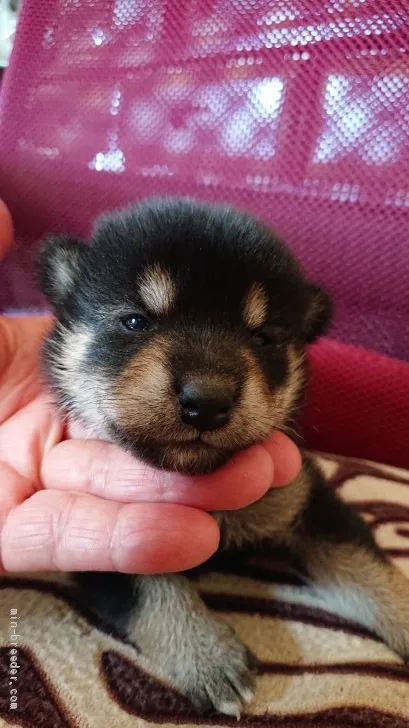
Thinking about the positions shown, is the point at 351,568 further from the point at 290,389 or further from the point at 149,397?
the point at 149,397

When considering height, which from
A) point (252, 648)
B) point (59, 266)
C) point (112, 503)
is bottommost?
point (252, 648)

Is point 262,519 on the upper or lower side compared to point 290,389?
lower

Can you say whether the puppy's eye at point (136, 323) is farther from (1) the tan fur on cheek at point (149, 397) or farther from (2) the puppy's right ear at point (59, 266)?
(2) the puppy's right ear at point (59, 266)

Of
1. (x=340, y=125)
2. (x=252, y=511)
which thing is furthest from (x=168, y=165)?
(x=252, y=511)

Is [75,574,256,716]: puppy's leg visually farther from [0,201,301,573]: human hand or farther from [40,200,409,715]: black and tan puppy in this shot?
[0,201,301,573]: human hand

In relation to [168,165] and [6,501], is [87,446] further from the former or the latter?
[168,165]

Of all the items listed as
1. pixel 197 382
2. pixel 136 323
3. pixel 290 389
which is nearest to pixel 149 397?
pixel 197 382
